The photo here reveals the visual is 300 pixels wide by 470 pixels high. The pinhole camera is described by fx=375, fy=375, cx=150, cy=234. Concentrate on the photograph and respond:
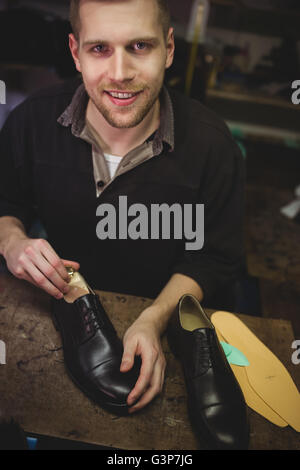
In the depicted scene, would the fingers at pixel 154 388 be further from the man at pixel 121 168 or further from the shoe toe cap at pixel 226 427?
the shoe toe cap at pixel 226 427

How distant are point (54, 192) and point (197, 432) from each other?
3.12ft

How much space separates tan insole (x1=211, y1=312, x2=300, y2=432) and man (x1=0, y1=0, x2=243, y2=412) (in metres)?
0.19

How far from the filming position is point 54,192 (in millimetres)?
1428

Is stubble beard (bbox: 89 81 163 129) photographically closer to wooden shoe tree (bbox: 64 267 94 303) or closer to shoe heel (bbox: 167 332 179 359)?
wooden shoe tree (bbox: 64 267 94 303)

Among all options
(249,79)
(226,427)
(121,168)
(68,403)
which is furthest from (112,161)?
(249,79)

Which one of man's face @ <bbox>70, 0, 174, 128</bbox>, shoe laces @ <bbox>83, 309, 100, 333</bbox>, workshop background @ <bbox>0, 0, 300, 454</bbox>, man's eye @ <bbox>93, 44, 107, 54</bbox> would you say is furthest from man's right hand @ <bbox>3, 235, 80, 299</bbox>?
workshop background @ <bbox>0, 0, 300, 454</bbox>

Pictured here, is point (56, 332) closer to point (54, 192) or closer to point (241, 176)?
point (54, 192)

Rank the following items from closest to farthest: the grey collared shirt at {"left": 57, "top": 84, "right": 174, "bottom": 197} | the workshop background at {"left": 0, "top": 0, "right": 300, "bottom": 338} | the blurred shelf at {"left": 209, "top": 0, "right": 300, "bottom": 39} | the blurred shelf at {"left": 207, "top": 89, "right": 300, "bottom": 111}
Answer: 1. the grey collared shirt at {"left": 57, "top": 84, "right": 174, "bottom": 197}
2. the workshop background at {"left": 0, "top": 0, "right": 300, "bottom": 338}
3. the blurred shelf at {"left": 209, "top": 0, "right": 300, "bottom": 39}
4. the blurred shelf at {"left": 207, "top": 89, "right": 300, "bottom": 111}

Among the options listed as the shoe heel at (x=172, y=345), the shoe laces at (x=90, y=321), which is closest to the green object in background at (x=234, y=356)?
the shoe heel at (x=172, y=345)

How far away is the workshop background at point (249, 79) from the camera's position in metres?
2.13

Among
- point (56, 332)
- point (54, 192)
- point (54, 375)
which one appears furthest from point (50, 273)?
point (54, 192)

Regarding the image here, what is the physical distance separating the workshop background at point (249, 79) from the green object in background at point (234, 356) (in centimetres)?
67

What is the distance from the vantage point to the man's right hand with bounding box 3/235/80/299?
1089 millimetres

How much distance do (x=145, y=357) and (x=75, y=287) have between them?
325 millimetres
